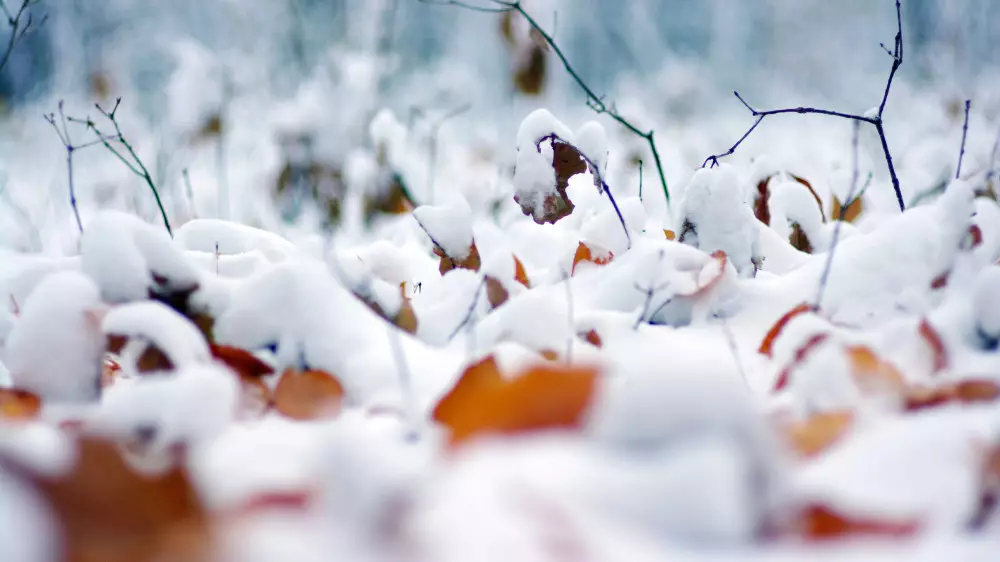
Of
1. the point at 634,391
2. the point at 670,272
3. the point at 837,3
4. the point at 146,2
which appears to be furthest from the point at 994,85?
the point at 146,2

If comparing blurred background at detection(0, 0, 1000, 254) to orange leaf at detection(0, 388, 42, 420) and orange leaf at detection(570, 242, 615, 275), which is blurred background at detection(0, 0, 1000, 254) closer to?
orange leaf at detection(570, 242, 615, 275)

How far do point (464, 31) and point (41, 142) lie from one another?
6.78 m

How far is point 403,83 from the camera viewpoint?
6863 mm

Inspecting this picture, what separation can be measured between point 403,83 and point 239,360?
660 cm

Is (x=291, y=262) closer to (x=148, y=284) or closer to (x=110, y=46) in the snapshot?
(x=148, y=284)

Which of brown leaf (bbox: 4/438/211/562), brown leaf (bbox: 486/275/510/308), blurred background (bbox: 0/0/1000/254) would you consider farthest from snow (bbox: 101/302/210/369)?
blurred background (bbox: 0/0/1000/254)

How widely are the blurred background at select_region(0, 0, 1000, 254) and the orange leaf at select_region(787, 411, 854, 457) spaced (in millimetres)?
957

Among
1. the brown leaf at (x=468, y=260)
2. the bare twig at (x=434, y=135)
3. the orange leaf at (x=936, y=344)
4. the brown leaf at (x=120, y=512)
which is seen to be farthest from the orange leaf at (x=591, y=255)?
the bare twig at (x=434, y=135)

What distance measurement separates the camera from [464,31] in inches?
422

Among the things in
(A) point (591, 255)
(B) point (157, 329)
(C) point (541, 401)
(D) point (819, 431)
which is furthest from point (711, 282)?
(B) point (157, 329)

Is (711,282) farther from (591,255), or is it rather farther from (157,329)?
(157,329)

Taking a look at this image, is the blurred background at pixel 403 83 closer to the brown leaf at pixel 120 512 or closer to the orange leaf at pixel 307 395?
the orange leaf at pixel 307 395

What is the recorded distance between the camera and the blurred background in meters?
3.03

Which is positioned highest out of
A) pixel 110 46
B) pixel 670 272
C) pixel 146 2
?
pixel 146 2
